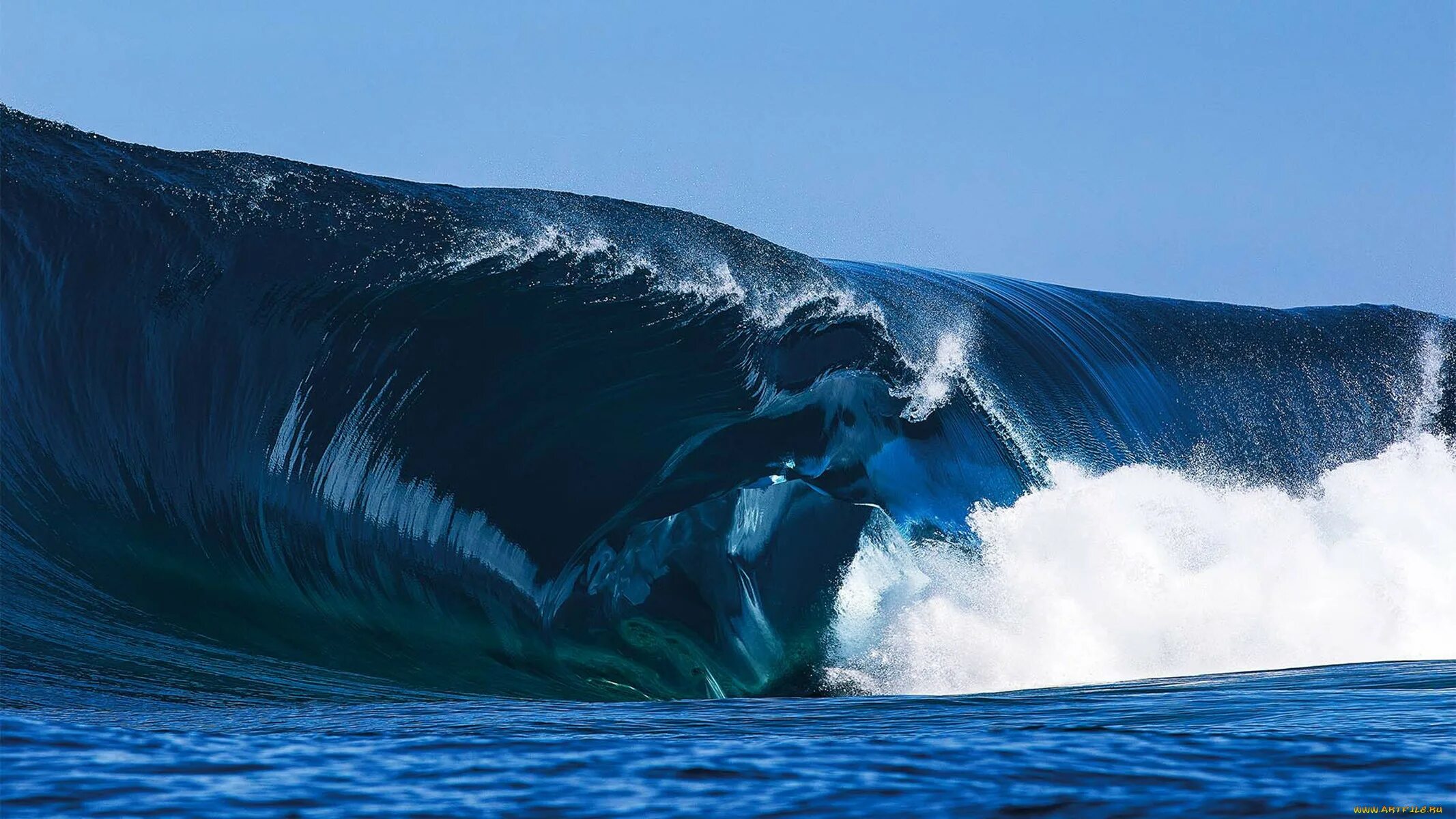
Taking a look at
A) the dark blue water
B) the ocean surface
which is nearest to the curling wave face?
the ocean surface

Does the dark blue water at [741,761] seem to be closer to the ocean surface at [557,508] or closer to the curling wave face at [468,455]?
the ocean surface at [557,508]

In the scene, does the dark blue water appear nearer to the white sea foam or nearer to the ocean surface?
the ocean surface

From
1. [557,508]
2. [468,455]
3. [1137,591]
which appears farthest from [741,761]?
[1137,591]

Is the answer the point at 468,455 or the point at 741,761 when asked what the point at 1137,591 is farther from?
→ the point at 741,761

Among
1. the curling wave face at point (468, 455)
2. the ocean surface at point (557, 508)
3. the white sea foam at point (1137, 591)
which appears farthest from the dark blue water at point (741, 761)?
the white sea foam at point (1137, 591)

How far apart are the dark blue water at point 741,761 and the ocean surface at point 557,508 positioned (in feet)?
0.22

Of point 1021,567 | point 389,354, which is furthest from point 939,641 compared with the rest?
point 389,354

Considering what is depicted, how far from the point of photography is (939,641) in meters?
6.11

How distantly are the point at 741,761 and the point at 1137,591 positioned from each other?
4.71 metres

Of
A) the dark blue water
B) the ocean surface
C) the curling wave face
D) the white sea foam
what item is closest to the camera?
the dark blue water

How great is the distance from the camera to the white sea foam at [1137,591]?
614 centimetres

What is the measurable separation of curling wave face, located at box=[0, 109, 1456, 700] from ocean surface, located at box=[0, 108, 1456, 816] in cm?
2

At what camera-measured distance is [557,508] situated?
247 inches

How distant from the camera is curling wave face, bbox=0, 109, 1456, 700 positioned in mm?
5523
